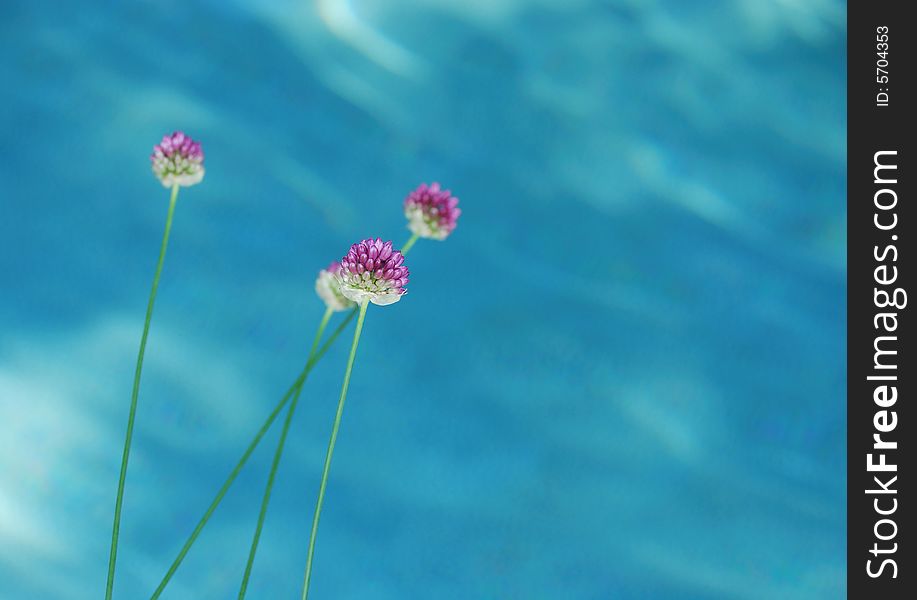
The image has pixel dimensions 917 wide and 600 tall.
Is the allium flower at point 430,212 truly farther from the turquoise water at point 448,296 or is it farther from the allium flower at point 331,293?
the turquoise water at point 448,296

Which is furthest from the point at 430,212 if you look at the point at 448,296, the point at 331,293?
the point at 448,296

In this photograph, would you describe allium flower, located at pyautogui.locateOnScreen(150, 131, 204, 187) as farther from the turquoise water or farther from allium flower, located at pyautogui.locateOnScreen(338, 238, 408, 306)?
the turquoise water

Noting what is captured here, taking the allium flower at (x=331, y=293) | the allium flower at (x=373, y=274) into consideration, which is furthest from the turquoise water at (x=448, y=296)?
the allium flower at (x=373, y=274)

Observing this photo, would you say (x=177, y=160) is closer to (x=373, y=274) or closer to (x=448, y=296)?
(x=373, y=274)

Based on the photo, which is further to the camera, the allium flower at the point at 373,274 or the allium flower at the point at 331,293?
the allium flower at the point at 331,293

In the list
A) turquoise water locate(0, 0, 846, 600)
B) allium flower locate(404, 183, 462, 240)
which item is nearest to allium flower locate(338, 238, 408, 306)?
allium flower locate(404, 183, 462, 240)
